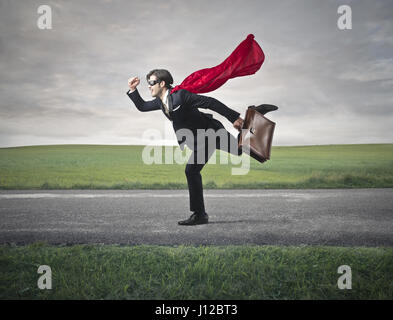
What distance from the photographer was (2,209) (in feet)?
20.5

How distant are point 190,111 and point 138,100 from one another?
802mm

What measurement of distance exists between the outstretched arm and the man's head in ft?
0.64

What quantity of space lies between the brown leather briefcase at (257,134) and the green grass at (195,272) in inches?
45.9

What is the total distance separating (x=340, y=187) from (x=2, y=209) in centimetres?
982

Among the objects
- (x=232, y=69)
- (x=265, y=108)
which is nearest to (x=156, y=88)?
(x=232, y=69)

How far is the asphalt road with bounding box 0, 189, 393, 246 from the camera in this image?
164 inches

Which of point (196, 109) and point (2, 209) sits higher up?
point (196, 109)

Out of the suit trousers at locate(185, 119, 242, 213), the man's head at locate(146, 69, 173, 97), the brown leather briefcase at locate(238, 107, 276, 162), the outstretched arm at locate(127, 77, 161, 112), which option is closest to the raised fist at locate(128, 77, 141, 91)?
the outstretched arm at locate(127, 77, 161, 112)

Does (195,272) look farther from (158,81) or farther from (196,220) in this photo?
(158,81)

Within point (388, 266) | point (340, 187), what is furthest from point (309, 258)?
point (340, 187)

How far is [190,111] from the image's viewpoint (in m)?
3.89

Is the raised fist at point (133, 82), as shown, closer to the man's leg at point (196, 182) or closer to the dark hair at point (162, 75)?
the dark hair at point (162, 75)

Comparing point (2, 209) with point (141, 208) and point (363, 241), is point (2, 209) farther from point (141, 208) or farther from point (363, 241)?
point (363, 241)
